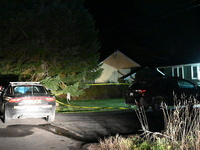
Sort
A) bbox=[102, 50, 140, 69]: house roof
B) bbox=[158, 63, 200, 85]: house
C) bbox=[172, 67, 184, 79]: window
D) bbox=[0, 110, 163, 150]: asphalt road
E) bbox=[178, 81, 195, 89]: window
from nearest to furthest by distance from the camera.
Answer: bbox=[0, 110, 163, 150]: asphalt road, bbox=[178, 81, 195, 89]: window, bbox=[158, 63, 200, 85]: house, bbox=[172, 67, 184, 79]: window, bbox=[102, 50, 140, 69]: house roof

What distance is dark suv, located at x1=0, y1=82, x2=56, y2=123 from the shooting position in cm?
1005

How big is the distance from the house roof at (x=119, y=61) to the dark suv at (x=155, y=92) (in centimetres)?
1580

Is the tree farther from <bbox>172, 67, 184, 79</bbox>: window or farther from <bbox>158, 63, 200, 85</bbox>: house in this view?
<bbox>172, 67, 184, 79</bbox>: window

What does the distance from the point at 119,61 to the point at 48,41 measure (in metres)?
15.6

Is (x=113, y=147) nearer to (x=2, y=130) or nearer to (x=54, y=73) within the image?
(x=2, y=130)

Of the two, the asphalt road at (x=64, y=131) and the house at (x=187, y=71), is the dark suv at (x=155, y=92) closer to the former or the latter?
the asphalt road at (x=64, y=131)

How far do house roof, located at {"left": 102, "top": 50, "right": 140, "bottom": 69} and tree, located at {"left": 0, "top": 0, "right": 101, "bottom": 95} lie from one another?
42.0 feet

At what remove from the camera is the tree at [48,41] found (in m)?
16.0

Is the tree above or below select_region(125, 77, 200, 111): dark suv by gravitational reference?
above

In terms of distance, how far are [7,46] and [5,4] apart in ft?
8.27

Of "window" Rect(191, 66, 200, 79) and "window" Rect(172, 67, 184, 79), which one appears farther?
"window" Rect(172, 67, 184, 79)

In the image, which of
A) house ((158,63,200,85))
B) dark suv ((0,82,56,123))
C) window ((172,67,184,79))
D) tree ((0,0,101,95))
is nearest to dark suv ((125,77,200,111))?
tree ((0,0,101,95))

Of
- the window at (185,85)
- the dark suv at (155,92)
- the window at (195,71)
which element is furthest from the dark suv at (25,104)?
the window at (195,71)

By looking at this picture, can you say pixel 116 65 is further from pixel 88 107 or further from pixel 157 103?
pixel 157 103
